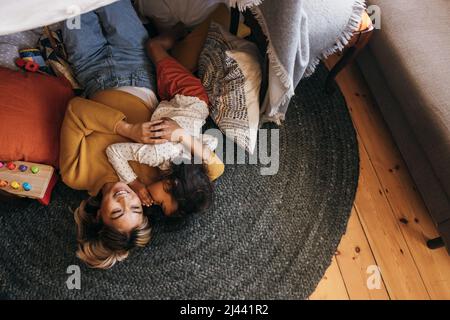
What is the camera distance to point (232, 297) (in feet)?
3.65

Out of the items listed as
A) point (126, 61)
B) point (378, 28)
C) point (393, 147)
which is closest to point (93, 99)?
point (126, 61)

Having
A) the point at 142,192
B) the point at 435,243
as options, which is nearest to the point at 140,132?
the point at 142,192

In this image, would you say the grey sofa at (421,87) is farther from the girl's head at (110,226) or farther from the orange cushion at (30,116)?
the orange cushion at (30,116)

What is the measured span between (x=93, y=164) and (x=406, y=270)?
1028mm

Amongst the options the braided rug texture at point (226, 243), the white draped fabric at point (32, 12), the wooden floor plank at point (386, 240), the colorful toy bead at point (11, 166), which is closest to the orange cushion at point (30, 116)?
the colorful toy bead at point (11, 166)

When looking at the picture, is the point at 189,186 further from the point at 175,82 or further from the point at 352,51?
the point at 352,51

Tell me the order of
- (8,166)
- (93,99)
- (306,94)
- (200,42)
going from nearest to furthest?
(8,166) → (93,99) → (200,42) → (306,94)

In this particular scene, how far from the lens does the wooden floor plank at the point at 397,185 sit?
121cm

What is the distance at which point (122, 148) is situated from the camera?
105 cm

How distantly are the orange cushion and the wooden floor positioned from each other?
924 millimetres

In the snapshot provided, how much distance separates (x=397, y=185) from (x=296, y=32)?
2.41 feet

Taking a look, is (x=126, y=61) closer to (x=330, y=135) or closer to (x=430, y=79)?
(x=330, y=135)

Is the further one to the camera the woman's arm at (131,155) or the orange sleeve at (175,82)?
the orange sleeve at (175,82)

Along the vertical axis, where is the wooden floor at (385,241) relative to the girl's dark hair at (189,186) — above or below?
below
